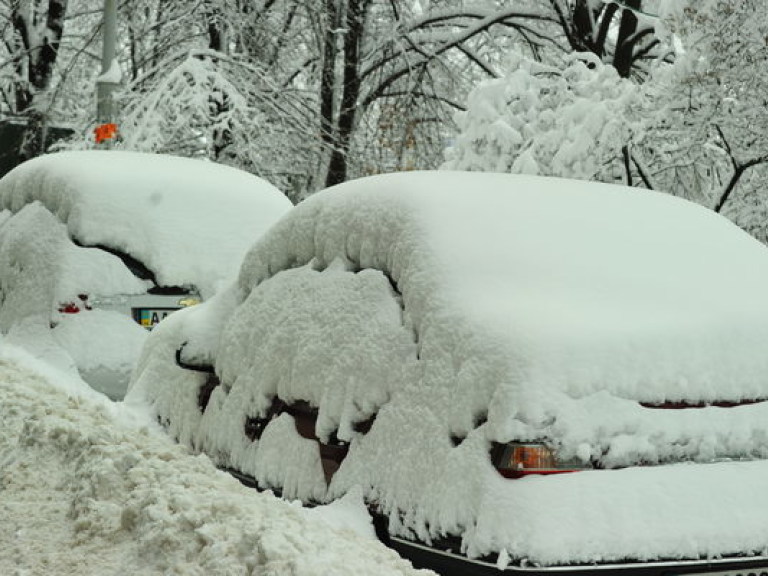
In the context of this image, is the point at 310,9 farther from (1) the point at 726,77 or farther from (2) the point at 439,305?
(2) the point at 439,305

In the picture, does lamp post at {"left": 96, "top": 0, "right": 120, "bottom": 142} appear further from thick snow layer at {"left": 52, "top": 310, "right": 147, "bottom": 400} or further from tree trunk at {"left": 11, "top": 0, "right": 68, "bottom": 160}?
thick snow layer at {"left": 52, "top": 310, "right": 147, "bottom": 400}

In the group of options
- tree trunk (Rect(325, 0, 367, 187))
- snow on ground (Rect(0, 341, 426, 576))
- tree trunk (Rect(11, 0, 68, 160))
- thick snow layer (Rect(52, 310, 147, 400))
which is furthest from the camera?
tree trunk (Rect(11, 0, 68, 160))

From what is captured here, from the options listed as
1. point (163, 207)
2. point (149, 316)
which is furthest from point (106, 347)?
point (163, 207)

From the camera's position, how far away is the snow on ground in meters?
3.32

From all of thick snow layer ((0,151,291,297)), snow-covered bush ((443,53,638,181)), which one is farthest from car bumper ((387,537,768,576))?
snow-covered bush ((443,53,638,181))

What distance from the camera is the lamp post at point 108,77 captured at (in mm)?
15383

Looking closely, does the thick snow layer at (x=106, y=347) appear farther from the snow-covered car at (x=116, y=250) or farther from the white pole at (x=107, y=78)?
the white pole at (x=107, y=78)

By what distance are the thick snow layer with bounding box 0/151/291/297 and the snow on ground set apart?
2.71 meters

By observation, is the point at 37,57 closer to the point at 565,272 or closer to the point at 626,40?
the point at 626,40

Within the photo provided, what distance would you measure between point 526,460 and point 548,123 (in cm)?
806

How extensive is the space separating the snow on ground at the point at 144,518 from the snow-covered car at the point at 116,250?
8.02 ft

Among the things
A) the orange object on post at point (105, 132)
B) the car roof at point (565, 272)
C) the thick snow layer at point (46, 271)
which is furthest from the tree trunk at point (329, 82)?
the car roof at point (565, 272)

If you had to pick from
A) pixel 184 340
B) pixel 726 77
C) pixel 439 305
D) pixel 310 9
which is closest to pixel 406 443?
pixel 439 305

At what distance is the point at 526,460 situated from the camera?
129 inches
